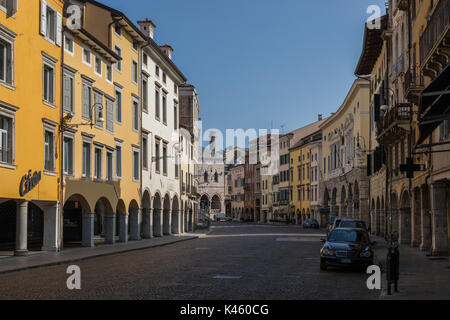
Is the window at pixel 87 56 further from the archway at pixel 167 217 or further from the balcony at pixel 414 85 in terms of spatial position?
the archway at pixel 167 217

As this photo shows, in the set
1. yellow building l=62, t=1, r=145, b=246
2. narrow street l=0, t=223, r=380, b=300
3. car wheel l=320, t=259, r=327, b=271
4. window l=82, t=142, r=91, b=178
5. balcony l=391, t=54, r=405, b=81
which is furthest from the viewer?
balcony l=391, t=54, r=405, b=81

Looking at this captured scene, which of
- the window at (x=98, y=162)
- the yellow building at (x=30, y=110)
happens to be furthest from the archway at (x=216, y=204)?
the yellow building at (x=30, y=110)

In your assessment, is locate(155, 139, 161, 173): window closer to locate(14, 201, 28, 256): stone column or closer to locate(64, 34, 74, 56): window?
locate(64, 34, 74, 56): window

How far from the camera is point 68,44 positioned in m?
30.2

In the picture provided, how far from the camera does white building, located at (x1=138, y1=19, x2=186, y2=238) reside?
43719 mm

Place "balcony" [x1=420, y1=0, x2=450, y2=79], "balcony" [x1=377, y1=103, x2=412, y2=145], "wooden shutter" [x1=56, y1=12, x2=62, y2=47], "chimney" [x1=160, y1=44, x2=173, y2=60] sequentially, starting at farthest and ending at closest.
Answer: "chimney" [x1=160, y1=44, x2=173, y2=60], "balcony" [x1=377, y1=103, x2=412, y2=145], "wooden shutter" [x1=56, y1=12, x2=62, y2=47], "balcony" [x1=420, y1=0, x2=450, y2=79]

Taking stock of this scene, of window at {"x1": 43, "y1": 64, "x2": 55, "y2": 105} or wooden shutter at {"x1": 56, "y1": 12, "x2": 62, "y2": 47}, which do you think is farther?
wooden shutter at {"x1": 56, "y1": 12, "x2": 62, "y2": 47}

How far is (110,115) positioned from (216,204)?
338ft

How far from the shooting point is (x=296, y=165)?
336 feet

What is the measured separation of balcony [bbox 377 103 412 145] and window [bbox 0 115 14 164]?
781 inches

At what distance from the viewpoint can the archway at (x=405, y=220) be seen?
35.8 meters

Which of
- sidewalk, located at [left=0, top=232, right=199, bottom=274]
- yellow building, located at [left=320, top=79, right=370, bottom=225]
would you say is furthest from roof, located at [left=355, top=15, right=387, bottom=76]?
sidewalk, located at [left=0, top=232, right=199, bottom=274]

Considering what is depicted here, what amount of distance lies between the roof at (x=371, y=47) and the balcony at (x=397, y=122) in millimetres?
10149
